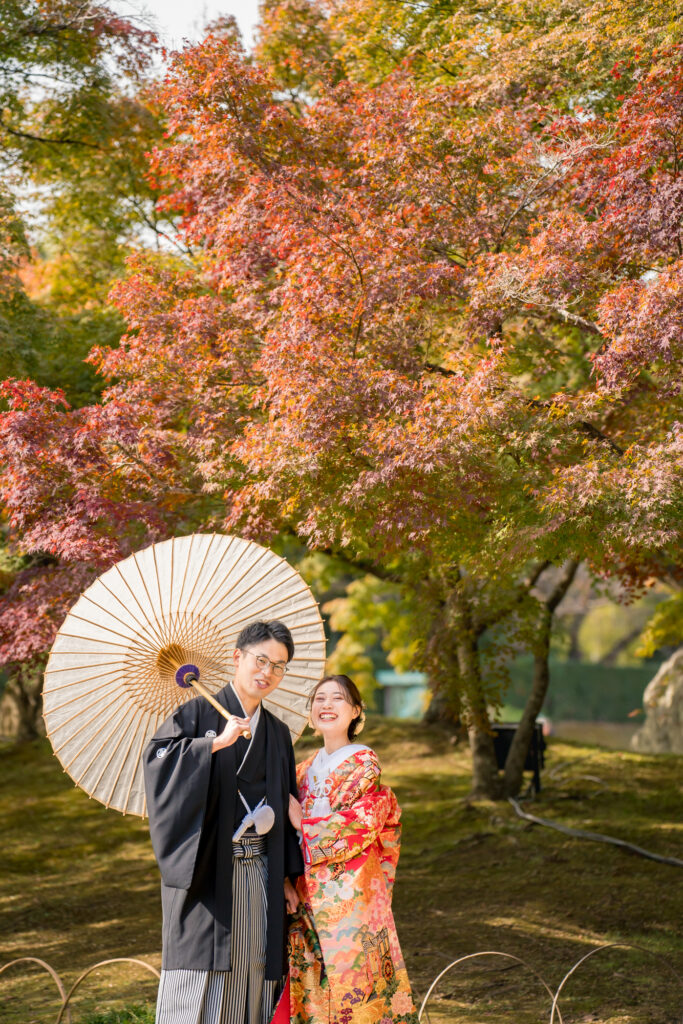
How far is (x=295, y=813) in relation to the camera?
3.17 meters

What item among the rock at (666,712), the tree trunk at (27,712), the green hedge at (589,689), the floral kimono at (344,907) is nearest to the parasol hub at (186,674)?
the floral kimono at (344,907)

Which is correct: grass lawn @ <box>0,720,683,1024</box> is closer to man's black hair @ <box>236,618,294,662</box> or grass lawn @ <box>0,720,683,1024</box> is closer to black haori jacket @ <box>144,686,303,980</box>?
black haori jacket @ <box>144,686,303,980</box>

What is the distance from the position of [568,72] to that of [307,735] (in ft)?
26.9

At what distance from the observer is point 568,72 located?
5840 mm

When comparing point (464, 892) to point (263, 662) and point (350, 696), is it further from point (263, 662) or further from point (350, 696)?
point (263, 662)

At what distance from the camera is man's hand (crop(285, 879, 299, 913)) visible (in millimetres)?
3203

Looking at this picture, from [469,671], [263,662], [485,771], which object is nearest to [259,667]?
[263,662]

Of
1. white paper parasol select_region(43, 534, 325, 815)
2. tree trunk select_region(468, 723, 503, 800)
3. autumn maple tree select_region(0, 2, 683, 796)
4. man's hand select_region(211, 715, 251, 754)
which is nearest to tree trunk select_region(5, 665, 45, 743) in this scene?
tree trunk select_region(468, 723, 503, 800)

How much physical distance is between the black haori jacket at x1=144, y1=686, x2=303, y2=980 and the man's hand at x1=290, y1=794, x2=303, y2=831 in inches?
5.1

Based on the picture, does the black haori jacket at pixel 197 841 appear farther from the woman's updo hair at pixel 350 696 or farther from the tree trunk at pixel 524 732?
the tree trunk at pixel 524 732

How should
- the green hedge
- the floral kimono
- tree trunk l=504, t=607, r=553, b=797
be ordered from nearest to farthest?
1. the floral kimono
2. tree trunk l=504, t=607, r=553, b=797
3. the green hedge

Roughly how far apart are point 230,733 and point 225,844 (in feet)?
1.13

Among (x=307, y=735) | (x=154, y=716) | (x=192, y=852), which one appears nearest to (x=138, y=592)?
(x=154, y=716)

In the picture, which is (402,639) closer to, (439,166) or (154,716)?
(439,166)
